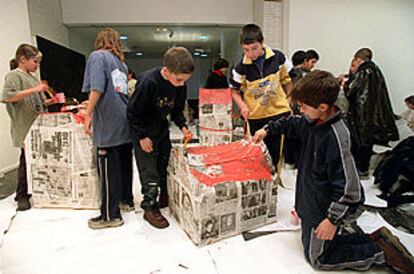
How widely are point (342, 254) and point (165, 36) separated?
4.91m

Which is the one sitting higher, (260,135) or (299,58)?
(299,58)

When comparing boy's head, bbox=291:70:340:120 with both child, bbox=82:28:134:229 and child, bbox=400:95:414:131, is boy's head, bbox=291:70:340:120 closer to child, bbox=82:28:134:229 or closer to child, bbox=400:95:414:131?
child, bbox=82:28:134:229

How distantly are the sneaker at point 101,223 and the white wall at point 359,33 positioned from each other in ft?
10.0

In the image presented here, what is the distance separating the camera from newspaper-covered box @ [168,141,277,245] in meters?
1.39

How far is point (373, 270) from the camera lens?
4.11 ft

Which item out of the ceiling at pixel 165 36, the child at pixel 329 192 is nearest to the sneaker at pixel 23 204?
the child at pixel 329 192

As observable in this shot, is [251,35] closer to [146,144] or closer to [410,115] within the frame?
[146,144]

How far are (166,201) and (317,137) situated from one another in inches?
44.0

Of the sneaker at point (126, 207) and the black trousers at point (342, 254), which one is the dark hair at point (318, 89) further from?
the sneaker at point (126, 207)

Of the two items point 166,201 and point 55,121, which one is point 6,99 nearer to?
point 55,121

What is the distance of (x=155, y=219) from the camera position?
1670 mm

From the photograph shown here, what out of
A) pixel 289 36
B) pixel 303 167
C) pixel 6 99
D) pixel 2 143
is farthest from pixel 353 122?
pixel 2 143

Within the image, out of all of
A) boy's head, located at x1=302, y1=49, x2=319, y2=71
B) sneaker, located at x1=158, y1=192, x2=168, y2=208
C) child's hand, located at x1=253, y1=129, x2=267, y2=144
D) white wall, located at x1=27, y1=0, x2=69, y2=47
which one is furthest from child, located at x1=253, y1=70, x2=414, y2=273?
white wall, located at x1=27, y1=0, x2=69, y2=47

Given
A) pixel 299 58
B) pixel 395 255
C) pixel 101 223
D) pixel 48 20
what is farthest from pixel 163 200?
pixel 48 20
